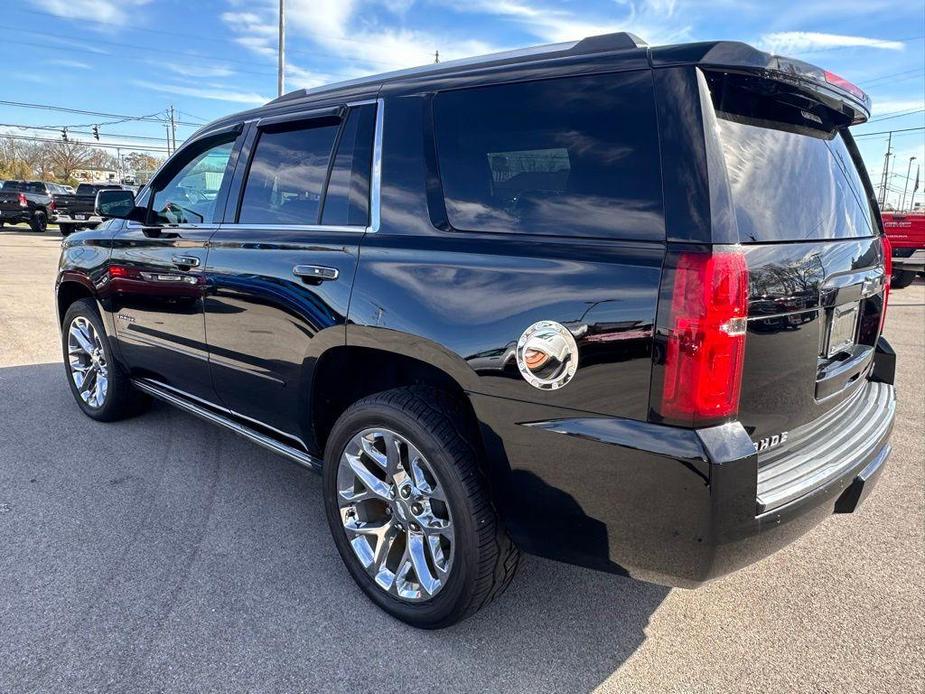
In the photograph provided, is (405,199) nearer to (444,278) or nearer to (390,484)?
(444,278)

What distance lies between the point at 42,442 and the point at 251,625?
8.31ft

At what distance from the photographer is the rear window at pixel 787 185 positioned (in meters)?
1.83

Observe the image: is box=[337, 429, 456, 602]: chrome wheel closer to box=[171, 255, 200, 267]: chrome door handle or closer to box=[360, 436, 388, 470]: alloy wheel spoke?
box=[360, 436, 388, 470]: alloy wheel spoke

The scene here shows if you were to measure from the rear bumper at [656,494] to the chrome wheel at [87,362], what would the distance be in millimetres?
3323

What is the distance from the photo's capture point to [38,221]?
23453mm

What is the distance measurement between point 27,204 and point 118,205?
932 inches

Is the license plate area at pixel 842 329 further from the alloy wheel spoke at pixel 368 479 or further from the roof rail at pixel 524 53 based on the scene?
the alloy wheel spoke at pixel 368 479

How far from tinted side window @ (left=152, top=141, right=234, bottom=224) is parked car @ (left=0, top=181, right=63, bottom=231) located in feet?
78.6

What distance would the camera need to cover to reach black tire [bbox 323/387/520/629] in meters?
2.13

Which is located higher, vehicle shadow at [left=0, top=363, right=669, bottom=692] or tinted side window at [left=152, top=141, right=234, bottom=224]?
tinted side window at [left=152, top=141, right=234, bottom=224]

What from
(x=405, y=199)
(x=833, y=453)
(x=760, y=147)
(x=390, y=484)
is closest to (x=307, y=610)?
(x=390, y=484)

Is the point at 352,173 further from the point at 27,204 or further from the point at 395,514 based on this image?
the point at 27,204

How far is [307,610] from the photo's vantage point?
8.07 feet

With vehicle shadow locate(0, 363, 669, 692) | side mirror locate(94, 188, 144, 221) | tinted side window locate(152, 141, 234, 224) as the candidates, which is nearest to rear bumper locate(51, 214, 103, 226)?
side mirror locate(94, 188, 144, 221)
